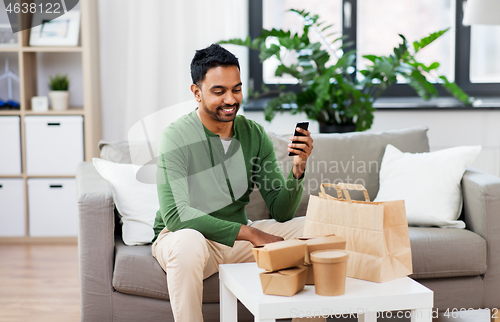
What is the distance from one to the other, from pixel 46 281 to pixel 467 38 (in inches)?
113

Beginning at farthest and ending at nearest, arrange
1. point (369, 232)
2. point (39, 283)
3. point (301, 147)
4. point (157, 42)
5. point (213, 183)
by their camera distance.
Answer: point (157, 42), point (39, 283), point (213, 183), point (301, 147), point (369, 232)

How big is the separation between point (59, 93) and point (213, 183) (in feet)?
5.93

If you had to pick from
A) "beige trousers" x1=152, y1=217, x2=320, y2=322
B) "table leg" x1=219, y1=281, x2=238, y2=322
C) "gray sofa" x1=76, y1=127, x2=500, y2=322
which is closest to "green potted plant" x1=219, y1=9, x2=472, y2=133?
"gray sofa" x1=76, y1=127, x2=500, y2=322

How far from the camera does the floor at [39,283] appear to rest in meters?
2.14

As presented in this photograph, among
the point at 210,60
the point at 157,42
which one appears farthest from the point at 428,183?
the point at 157,42

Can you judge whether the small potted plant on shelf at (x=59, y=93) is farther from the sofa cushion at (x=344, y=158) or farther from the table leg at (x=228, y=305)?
the table leg at (x=228, y=305)

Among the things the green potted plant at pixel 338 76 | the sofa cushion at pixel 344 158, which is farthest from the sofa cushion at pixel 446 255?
the green potted plant at pixel 338 76

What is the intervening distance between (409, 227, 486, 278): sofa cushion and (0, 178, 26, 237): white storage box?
7.59 feet

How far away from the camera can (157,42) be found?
3.27 metres

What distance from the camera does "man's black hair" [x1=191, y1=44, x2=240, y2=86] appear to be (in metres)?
1.72

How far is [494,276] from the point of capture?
1915mm

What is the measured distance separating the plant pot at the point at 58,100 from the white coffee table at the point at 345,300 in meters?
2.23

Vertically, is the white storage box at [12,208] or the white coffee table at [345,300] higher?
the white coffee table at [345,300]

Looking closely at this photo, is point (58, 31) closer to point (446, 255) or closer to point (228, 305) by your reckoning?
point (228, 305)
